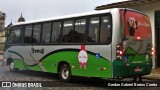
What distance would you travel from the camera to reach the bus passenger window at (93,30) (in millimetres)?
12455

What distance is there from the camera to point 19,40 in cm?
1764

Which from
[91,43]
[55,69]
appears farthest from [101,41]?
[55,69]

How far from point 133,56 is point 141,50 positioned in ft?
1.94

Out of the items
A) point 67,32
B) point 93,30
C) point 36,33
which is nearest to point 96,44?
point 93,30

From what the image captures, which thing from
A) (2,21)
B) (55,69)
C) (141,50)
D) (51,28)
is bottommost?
(55,69)

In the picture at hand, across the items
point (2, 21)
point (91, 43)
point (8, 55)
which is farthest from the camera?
point (2, 21)

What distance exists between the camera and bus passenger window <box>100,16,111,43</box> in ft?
39.3

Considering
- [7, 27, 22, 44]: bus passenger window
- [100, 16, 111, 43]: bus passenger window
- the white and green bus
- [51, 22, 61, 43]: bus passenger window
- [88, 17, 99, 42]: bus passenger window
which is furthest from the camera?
[7, 27, 22, 44]: bus passenger window

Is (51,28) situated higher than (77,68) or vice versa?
(51,28)

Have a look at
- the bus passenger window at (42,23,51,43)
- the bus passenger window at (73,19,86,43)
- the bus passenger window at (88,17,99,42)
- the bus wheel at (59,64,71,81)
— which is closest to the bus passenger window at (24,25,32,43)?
the bus passenger window at (42,23,51,43)

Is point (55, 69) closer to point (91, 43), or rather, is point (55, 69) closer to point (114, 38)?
point (91, 43)

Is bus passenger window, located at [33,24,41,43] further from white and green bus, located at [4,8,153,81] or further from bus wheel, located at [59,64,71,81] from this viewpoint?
bus wheel, located at [59,64,71,81]

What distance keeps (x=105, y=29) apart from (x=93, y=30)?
68cm

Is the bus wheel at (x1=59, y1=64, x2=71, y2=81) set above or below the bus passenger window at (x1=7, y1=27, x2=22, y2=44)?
below
